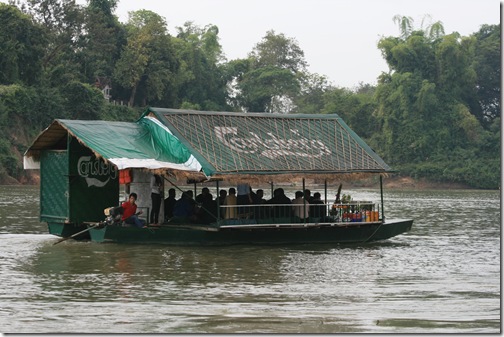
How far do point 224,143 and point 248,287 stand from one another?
561 cm

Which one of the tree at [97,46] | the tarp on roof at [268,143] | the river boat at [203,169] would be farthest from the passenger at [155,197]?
the tree at [97,46]

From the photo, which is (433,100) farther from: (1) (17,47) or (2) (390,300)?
(2) (390,300)

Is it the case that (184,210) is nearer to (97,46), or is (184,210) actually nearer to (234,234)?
(234,234)

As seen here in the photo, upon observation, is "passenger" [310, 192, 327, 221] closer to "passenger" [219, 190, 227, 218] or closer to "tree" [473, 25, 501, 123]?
"passenger" [219, 190, 227, 218]

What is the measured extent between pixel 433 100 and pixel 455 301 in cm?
5955

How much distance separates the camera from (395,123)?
73250mm

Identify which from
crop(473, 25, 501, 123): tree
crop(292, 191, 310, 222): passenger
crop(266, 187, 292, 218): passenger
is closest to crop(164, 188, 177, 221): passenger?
crop(266, 187, 292, 218): passenger

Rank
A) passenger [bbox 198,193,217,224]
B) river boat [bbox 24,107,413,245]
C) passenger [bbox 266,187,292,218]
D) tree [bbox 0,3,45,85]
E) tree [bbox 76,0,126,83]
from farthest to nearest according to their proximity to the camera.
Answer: tree [bbox 76,0,126,83], tree [bbox 0,3,45,85], passenger [bbox 266,187,292,218], passenger [bbox 198,193,217,224], river boat [bbox 24,107,413,245]

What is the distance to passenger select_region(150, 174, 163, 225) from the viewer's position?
750 inches

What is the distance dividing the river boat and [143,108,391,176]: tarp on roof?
24 millimetres

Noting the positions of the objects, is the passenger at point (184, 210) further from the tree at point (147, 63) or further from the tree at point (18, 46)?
the tree at point (147, 63)

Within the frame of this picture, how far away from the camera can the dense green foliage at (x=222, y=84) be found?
191 ft

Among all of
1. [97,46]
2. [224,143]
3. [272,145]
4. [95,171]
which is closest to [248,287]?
[224,143]

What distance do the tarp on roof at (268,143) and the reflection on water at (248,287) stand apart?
5.40 feet
